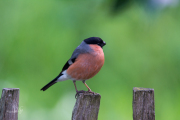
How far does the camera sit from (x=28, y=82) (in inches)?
244

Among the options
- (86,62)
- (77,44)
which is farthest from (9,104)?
(77,44)

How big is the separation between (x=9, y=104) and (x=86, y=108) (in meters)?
0.63

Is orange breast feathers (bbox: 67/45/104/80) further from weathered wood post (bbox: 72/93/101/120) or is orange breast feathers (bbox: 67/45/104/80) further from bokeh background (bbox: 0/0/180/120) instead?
bokeh background (bbox: 0/0/180/120)

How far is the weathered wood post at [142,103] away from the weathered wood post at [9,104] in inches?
37.3

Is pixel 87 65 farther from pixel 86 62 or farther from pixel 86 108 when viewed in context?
pixel 86 108

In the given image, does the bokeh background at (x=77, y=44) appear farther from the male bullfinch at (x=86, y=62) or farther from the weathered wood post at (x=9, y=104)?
the weathered wood post at (x=9, y=104)

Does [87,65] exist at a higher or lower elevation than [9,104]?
higher

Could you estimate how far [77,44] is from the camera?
20.7ft

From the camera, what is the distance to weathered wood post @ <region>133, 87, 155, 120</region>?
2.41 meters

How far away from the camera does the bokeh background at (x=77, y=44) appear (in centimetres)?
589

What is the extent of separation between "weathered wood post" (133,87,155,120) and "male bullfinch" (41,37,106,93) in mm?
1007

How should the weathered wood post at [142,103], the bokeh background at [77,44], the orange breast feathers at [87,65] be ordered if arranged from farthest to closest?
the bokeh background at [77,44] < the orange breast feathers at [87,65] < the weathered wood post at [142,103]

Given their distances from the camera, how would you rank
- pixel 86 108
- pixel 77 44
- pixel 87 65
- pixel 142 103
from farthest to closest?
pixel 77 44, pixel 87 65, pixel 86 108, pixel 142 103

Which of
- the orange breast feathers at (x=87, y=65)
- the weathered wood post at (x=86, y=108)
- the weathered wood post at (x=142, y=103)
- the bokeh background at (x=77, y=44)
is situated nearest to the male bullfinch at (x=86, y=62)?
the orange breast feathers at (x=87, y=65)
